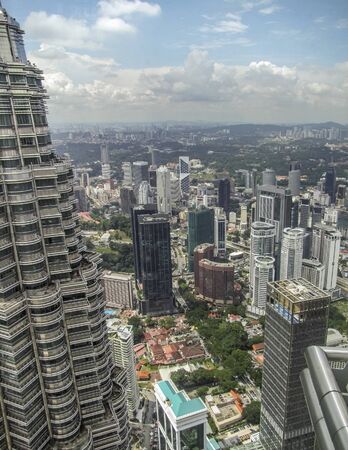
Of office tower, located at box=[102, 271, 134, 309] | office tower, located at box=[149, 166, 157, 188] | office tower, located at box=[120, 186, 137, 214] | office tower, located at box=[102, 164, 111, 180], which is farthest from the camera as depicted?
office tower, located at box=[102, 164, 111, 180]

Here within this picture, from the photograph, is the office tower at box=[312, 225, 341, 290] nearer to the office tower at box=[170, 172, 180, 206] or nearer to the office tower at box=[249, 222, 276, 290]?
the office tower at box=[249, 222, 276, 290]

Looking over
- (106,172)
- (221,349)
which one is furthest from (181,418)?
(106,172)

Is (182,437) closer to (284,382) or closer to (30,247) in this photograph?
(284,382)

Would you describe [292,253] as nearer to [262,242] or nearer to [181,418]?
[262,242]

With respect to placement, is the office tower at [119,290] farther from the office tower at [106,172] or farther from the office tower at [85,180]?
the office tower at [106,172]

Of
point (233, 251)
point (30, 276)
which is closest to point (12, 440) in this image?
point (30, 276)

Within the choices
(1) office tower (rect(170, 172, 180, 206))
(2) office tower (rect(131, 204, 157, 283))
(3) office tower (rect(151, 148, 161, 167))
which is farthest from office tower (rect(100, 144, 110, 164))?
(2) office tower (rect(131, 204, 157, 283))
